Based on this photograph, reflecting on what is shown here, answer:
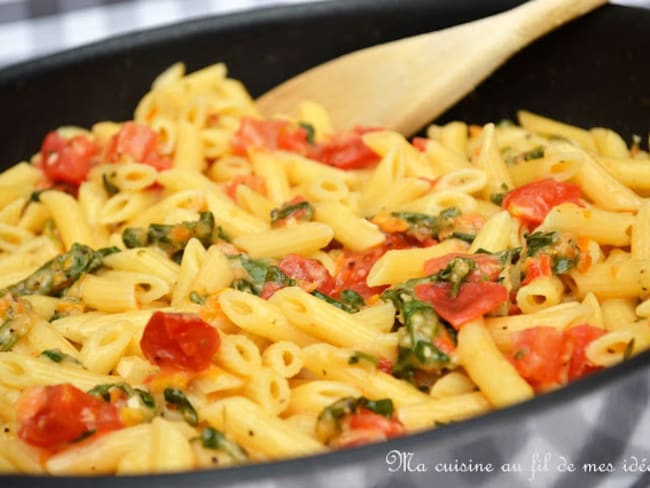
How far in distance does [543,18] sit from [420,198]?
0.77 m

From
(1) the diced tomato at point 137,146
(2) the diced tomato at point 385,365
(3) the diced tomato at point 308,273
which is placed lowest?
(2) the diced tomato at point 385,365

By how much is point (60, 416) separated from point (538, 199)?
56.6 inches

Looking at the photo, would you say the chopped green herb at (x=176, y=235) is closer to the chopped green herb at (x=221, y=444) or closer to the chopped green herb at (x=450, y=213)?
the chopped green herb at (x=450, y=213)

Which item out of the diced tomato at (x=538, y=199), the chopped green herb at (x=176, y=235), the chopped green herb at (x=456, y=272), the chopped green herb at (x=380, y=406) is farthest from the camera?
the chopped green herb at (x=176, y=235)

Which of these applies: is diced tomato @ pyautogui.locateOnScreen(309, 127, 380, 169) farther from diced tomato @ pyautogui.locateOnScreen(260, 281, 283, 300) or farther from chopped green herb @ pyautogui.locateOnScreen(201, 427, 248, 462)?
chopped green herb @ pyautogui.locateOnScreen(201, 427, 248, 462)

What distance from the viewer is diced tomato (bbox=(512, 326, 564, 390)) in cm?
229

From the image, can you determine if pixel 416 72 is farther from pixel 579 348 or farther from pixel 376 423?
pixel 376 423

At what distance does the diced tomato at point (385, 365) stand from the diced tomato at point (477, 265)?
29 centimetres

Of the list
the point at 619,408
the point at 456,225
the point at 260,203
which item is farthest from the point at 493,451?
the point at 260,203

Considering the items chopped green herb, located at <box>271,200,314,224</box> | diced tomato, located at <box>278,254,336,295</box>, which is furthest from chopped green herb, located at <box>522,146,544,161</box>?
diced tomato, located at <box>278,254,336,295</box>

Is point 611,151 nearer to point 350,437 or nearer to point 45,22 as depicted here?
point 350,437

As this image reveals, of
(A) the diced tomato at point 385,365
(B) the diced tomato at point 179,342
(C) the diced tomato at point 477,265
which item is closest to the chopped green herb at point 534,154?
(C) the diced tomato at point 477,265

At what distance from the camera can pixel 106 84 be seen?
3.71 metres

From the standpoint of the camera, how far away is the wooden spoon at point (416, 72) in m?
3.33
